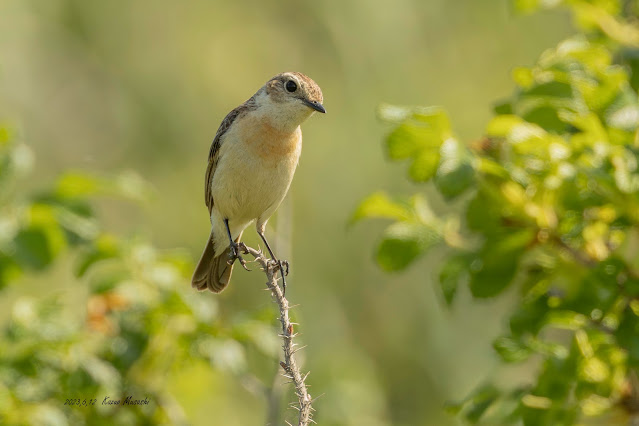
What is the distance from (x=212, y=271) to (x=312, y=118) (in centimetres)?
386

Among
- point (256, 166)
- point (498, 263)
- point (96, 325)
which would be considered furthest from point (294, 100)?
point (498, 263)

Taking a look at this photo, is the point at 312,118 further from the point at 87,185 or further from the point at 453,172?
the point at 453,172

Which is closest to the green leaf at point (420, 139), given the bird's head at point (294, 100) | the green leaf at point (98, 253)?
the bird's head at point (294, 100)

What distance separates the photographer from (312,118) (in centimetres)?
877

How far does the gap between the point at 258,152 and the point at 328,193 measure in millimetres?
3799

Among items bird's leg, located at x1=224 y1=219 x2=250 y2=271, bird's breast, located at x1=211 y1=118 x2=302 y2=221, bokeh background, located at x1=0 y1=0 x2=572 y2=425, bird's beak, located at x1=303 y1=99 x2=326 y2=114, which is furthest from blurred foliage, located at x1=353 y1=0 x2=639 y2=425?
bokeh background, located at x1=0 y1=0 x2=572 y2=425

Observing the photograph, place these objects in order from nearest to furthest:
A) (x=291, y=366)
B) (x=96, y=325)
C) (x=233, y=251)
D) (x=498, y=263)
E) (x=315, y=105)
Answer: (x=291, y=366), (x=498, y=263), (x=96, y=325), (x=315, y=105), (x=233, y=251)

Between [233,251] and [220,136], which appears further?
[220,136]

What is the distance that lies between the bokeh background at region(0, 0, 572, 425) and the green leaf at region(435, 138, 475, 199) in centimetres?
341

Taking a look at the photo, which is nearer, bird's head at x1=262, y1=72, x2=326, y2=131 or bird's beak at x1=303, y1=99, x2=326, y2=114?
bird's beak at x1=303, y1=99, x2=326, y2=114

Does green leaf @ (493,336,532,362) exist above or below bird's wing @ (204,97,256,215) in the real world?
below

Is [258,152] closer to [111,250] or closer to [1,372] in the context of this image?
[111,250]

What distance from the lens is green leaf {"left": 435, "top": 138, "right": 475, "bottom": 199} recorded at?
3.24 m

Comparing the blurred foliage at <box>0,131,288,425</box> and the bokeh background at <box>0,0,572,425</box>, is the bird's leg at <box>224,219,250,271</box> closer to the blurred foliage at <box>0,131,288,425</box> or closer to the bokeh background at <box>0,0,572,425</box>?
the blurred foliage at <box>0,131,288,425</box>
